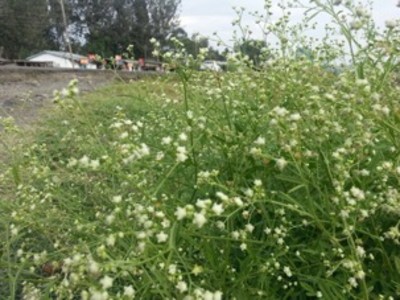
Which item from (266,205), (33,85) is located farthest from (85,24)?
(266,205)

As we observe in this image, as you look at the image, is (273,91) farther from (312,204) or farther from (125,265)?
(125,265)

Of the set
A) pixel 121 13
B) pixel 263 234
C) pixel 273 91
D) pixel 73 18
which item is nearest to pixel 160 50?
pixel 273 91

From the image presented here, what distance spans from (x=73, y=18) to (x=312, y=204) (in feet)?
166

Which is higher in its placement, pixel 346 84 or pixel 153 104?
pixel 346 84

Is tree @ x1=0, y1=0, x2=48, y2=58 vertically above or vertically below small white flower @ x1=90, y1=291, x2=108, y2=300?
below

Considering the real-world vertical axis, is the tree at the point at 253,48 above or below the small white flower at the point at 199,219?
above

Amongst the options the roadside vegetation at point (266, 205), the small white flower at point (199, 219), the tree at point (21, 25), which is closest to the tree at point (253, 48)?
the roadside vegetation at point (266, 205)

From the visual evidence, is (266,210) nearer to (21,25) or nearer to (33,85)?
(33,85)

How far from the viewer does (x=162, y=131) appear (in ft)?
8.31

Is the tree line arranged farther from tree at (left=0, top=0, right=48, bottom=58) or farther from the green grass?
the green grass

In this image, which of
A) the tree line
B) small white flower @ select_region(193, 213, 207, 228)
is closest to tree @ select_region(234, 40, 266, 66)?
small white flower @ select_region(193, 213, 207, 228)

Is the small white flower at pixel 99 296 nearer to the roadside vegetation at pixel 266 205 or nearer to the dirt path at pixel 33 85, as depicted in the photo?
the roadside vegetation at pixel 266 205

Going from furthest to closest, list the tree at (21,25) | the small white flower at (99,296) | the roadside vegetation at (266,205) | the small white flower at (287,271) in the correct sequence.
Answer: the tree at (21,25) → the small white flower at (287,271) → the roadside vegetation at (266,205) → the small white flower at (99,296)

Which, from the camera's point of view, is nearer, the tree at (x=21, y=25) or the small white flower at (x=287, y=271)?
the small white flower at (x=287, y=271)
